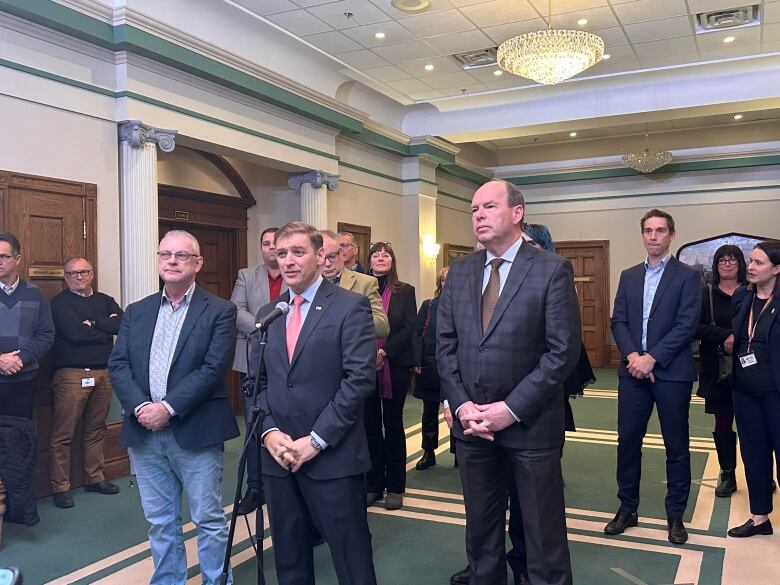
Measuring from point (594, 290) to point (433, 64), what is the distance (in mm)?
6232

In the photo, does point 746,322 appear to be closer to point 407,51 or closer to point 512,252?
point 512,252

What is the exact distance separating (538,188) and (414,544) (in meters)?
9.63

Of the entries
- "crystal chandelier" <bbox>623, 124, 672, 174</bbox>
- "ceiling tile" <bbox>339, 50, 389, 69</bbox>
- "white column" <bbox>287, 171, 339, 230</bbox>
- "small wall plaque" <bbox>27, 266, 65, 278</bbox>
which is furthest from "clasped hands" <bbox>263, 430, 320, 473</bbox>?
"crystal chandelier" <bbox>623, 124, 672, 174</bbox>

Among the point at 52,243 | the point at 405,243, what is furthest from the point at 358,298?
the point at 405,243

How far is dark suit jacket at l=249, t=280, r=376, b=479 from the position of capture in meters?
2.31

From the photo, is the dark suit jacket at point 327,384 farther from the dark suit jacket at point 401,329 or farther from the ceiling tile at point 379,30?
the ceiling tile at point 379,30

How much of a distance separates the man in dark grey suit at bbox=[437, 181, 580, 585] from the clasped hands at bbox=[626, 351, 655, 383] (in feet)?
4.05

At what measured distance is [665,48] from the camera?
6855 mm

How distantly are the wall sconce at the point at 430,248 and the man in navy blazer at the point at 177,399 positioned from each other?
23.1 feet

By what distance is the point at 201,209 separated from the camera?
22.7 ft

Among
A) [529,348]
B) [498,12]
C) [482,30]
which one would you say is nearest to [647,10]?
[498,12]

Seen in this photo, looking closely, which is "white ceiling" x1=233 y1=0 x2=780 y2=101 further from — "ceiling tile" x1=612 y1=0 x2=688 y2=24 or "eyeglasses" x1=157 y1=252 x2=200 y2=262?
"eyeglasses" x1=157 y1=252 x2=200 y2=262

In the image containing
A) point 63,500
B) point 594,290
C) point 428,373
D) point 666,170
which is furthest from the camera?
point 594,290

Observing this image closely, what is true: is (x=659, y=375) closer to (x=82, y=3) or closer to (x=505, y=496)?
(x=505, y=496)
